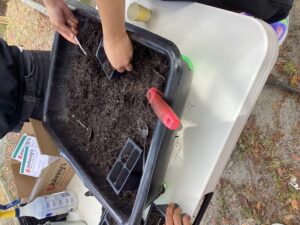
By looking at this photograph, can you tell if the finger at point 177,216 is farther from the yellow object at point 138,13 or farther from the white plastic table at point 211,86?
the yellow object at point 138,13

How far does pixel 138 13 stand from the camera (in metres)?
0.70

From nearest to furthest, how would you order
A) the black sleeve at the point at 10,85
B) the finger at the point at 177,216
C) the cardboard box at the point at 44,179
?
the finger at the point at 177,216 → the black sleeve at the point at 10,85 → the cardboard box at the point at 44,179

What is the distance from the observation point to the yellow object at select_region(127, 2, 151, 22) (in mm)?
699

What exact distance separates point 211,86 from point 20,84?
720 millimetres

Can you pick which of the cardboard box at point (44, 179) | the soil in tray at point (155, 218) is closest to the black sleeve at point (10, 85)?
the cardboard box at point (44, 179)

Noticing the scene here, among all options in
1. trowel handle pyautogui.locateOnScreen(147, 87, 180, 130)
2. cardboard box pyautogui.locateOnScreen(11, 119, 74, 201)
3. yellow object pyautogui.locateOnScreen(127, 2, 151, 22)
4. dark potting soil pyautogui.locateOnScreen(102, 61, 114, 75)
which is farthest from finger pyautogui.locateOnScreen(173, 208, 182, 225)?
cardboard box pyautogui.locateOnScreen(11, 119, 74, 201)

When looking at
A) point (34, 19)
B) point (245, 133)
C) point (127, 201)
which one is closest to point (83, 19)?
→ point (127, 201)

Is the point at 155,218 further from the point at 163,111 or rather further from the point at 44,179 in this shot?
the point at 44,179

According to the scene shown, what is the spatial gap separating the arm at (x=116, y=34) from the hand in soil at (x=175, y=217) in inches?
11.4

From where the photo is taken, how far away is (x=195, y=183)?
2.01ft

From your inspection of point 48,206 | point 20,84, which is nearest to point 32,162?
point 48,206

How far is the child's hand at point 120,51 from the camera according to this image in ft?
1.90

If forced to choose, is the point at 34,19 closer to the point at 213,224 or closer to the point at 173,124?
the point at 213,224

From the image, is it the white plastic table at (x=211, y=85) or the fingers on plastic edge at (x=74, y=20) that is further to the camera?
the fingers on plastic edge at (x=74, y=20)
